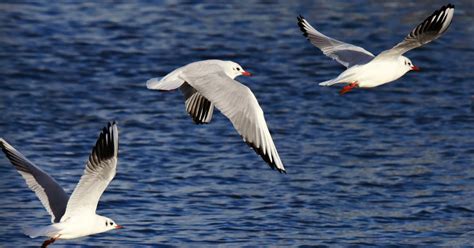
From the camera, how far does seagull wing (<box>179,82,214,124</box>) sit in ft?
36.1

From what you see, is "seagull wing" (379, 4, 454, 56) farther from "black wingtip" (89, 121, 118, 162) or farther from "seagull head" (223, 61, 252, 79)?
"black wingtip" (89, 121, 118, 162)

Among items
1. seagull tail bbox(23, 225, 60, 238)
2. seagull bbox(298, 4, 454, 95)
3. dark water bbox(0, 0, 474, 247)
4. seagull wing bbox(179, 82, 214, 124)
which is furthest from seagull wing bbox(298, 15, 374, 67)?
seagull tail bbox(23, 225, 60, 238)

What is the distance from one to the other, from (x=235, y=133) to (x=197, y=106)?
160 inches

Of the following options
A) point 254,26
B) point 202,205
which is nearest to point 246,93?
point 202,205

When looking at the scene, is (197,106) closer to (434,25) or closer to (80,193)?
(80,193)

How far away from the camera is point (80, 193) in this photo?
955cm

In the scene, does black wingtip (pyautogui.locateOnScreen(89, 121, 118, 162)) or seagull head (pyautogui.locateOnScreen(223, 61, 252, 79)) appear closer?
black wingtip (pyautogui.locateOnScreen(89, 121, 118, 162))

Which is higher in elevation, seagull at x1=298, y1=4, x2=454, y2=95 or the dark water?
seagull at x1=298, y1=4, x2=454, y2=95

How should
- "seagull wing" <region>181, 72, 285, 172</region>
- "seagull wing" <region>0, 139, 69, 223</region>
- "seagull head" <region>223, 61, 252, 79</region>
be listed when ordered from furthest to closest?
"seagull head" <region>223, 61, 252, 79</region> < "seagull wing" <region>0, 139, 69, 223</region> < "seagull wing" <region>181, 72, 285, 172</region>

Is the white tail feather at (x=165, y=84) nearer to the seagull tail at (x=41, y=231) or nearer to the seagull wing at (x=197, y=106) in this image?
the seagull wing at (x=197, y=106)

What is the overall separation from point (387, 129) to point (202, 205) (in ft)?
11.9

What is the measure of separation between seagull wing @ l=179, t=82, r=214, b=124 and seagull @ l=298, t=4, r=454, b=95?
1.19 m

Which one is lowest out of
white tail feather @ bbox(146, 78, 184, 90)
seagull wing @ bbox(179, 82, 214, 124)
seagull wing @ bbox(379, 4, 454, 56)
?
seagull wing @ bbox(179, 82, 214, 124)

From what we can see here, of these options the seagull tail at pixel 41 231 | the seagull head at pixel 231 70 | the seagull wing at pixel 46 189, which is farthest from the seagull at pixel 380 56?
the seagull tail at pixel 41 231
